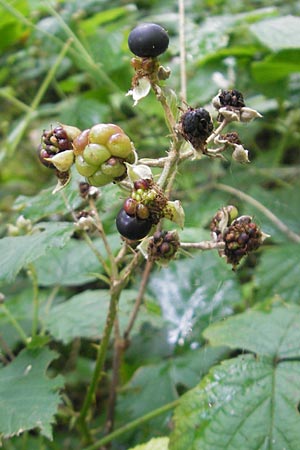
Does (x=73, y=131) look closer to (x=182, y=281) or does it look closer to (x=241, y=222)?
(x=241, y=222)

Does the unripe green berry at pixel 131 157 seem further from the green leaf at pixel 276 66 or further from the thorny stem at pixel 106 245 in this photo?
the green leaf at pixel 276 66

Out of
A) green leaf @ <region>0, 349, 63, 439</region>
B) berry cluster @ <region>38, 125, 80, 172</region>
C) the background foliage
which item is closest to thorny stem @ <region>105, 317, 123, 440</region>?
the background foliage

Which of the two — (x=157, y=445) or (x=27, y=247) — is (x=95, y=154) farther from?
(x=157, y=445)

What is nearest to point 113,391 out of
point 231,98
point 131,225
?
point 131,225

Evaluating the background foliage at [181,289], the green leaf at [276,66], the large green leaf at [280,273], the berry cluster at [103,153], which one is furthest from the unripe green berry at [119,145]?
the green leaf at [276,66]

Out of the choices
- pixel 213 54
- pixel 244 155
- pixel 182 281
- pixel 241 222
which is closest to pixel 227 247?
pixel 241 222

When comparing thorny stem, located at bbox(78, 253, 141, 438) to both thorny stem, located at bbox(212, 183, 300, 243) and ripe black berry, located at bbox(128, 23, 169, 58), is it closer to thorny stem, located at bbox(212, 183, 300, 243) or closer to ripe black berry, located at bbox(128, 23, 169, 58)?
ripe black berry, located at bbox(128, 23, 169, 58)
